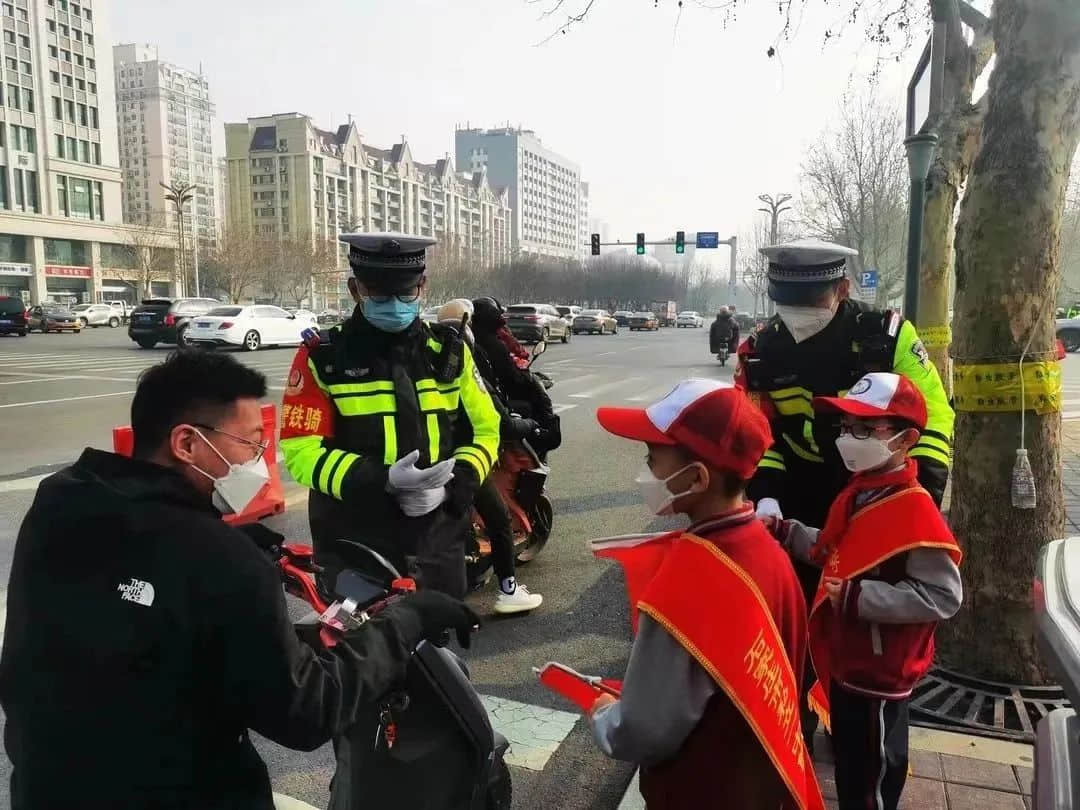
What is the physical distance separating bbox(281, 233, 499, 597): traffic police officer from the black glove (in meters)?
0.76

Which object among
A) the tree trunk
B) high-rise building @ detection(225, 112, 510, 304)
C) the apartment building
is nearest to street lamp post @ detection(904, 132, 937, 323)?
the tree trunk

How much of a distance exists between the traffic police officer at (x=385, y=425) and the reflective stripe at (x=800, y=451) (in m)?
1.15

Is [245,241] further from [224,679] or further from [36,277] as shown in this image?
[224,679]

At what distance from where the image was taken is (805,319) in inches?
115

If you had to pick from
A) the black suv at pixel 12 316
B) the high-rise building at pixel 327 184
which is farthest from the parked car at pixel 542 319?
the high-rise building at pixel 327 184

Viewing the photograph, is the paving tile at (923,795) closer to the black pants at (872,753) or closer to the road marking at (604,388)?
the black pants at (872,753)

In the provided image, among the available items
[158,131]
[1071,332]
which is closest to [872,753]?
[1071,332]

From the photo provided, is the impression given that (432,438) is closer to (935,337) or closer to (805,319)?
(805,319)

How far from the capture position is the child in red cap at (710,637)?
159cm

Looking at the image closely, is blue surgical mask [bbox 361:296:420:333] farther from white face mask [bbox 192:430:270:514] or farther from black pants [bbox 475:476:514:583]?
black pants [bbox 475:476:514:583]

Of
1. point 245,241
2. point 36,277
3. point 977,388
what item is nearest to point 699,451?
point 977,388

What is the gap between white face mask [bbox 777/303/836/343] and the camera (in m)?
2.91

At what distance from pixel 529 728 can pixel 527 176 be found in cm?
15228

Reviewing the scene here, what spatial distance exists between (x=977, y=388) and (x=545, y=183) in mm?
159241
